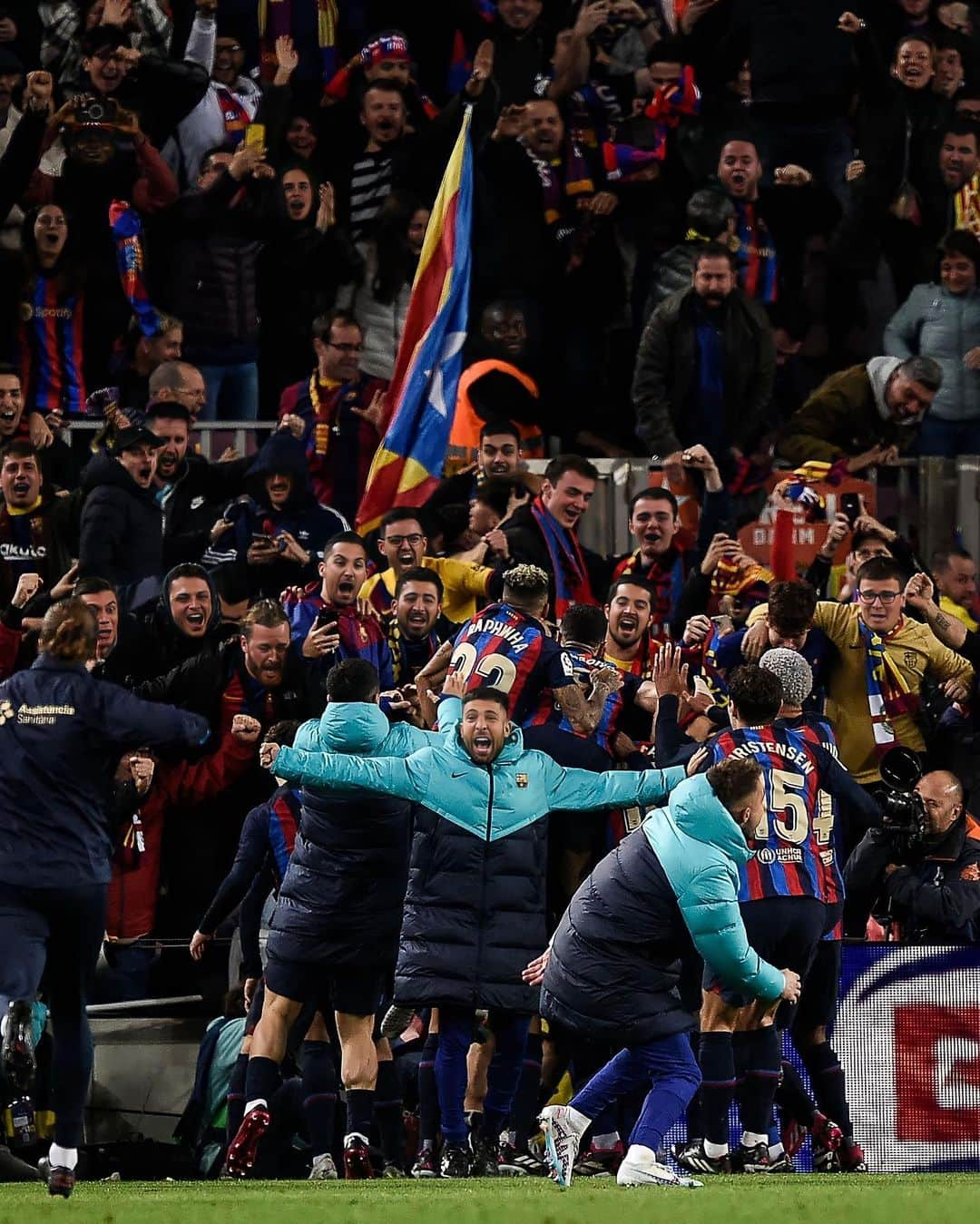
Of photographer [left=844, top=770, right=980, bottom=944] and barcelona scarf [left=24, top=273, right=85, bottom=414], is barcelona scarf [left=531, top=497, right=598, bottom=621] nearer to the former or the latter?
photographer [left=844, top=770, right=980, bottom=944]

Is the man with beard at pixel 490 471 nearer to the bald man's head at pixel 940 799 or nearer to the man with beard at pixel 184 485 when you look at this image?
the man with beard at pixel 184 485

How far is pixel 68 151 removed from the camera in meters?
16.5

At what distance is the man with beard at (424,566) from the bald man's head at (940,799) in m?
3.25

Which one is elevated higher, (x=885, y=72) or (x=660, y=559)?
(x=885, y=72)

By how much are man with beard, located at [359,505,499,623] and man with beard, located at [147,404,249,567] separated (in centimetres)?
146

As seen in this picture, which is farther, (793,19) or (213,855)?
(793,19)

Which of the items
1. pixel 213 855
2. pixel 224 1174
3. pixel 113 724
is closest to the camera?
pixel 113 724

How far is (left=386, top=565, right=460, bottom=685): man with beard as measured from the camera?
1295 cm

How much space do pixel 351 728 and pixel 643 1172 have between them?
2073mm

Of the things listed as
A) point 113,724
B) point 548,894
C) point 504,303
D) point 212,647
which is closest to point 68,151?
point 504,303

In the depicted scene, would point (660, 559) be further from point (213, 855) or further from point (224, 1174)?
point (224, 1174)

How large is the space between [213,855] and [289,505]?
8.72 feet

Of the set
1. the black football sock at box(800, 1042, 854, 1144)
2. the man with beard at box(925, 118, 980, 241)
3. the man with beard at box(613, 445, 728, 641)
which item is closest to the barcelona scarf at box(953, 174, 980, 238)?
the man with beard at box(925, 118, 980, 241)

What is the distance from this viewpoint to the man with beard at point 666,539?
1382 cm
